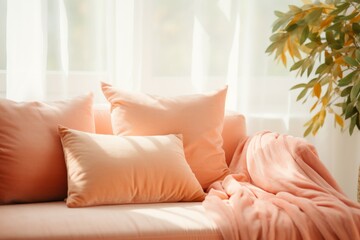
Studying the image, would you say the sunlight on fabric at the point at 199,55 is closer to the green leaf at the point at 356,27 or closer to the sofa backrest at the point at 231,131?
the sofa backrest at the point at 231,131

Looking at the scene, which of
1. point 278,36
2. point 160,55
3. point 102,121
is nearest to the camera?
point 102,121

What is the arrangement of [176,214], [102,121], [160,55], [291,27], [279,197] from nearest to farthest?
1. [176,214]
2. [279,197]
3. [102,121]
4. [291,27]
5. [160,55]

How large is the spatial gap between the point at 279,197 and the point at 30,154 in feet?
3.73

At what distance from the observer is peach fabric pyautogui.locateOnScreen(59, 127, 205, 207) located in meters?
2.67

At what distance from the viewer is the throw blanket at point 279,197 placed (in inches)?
96.4

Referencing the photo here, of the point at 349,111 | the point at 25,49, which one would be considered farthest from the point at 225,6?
the point at 25,49

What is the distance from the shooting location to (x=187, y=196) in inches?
111

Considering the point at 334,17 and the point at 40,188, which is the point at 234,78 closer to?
the point at 334,17

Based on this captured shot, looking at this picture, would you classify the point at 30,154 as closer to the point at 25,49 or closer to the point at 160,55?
the point at 25,49

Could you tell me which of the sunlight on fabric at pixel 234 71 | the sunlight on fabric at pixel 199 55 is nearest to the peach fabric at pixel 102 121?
the sunlight on fabric at pixel 199 55

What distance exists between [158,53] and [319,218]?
4.91 feet

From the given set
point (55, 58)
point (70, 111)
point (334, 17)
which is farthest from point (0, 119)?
point (334, 17)

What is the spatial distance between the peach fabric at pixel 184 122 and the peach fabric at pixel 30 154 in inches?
11.5

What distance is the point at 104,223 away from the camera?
241 centimetres
